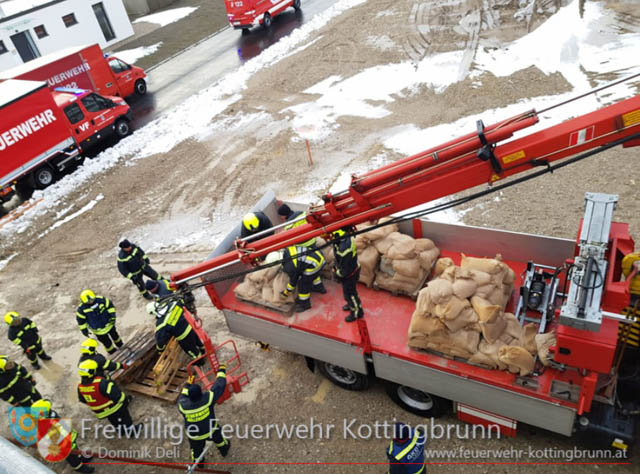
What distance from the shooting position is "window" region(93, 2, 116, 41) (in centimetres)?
2703

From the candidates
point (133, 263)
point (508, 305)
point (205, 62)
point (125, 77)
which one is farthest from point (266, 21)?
point (508, 305)

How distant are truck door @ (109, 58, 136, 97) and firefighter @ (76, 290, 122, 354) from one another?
13.3 m

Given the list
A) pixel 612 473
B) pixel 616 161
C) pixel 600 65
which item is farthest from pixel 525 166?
pixel 600 65

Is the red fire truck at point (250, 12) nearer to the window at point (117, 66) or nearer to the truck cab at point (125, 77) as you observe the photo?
the truck cab at point (125, 77)

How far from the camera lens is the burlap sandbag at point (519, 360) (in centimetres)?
506

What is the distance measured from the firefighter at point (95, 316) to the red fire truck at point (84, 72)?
11.7 m

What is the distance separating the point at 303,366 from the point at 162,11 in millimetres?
31866

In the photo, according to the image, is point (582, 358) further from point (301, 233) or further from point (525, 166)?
point (301, 233)

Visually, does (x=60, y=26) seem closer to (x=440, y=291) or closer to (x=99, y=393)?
(x=99, y=393)

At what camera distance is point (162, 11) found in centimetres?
3212

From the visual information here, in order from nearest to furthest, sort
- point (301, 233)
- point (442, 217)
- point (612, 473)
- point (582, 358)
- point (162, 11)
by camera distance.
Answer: point (582, 358)
point (612, 473)
point (301, 233)
point (442, 217)
point (162, 11)

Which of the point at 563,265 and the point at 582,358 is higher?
the point at 582,358

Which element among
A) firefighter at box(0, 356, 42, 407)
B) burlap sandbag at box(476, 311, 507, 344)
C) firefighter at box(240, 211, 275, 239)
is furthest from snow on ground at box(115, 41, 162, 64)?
burlap sandbag at box(476, 311, 507, 344)

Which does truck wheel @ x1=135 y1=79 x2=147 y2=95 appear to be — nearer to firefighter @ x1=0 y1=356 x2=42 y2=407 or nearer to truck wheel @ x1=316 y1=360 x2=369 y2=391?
firefighter @ x1=0 y1=356 x2=42 y2=407
